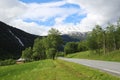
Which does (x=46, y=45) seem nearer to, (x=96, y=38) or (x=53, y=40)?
(x=53, y=40)

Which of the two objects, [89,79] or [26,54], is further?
[26,54]

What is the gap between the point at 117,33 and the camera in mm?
115812

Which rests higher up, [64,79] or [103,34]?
[103,34]

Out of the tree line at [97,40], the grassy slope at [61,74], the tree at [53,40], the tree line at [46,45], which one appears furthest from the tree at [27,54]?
the grassy slope at [61,74]

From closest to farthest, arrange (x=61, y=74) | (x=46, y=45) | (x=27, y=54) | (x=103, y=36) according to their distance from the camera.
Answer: (x=61, y=74), (x=103, y=36), (x=46, y=45), (x=27, y=54)

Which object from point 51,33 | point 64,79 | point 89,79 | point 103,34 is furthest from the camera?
point 51,33

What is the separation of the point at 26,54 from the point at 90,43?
2309 inches

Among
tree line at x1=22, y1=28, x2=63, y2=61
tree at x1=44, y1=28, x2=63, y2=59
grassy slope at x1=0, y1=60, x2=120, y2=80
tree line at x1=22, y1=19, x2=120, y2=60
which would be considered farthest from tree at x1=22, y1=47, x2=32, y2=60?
grassy slope at x1=0, y1=60, x2=120, y2=80

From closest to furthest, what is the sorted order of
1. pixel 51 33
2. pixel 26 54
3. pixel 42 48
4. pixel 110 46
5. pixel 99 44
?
1. pixel 99 44
2. pixel 110 46
3. pixel 51 33
4. pixel 42 48
5. pixel 26 54

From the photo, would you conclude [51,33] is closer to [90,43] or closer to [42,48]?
[42,48]

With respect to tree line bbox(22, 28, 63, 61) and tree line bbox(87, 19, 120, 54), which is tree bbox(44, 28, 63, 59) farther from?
tree line bbox(87, 19, 120, 54)

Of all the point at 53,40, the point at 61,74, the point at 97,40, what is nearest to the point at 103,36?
the point at 97,40

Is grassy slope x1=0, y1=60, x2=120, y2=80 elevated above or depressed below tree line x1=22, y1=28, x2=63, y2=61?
below

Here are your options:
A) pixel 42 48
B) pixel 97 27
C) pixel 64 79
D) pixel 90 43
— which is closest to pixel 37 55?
pixel 42 48
